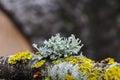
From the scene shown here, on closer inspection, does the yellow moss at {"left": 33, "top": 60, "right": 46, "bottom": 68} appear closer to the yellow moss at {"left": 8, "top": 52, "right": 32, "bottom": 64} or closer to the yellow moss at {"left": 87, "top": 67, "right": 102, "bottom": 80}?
the yellow moss at {"left": 8, "top": 52, "right": 32, "bottom": 64}

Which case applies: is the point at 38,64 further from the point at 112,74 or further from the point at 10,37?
the point at 10,37

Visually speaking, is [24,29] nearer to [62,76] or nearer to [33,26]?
[33,26]

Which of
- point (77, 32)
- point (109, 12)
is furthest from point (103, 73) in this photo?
point (109, 12)

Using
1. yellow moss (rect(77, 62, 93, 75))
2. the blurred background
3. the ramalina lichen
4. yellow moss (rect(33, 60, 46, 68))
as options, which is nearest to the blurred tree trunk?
the blurred background

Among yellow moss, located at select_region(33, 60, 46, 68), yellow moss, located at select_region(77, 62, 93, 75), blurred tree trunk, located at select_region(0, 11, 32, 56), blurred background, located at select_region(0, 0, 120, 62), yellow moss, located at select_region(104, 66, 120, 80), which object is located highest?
blurred background, located at select_region(0, 0, 120, 62)

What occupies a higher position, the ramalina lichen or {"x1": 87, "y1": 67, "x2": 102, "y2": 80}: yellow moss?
the ramalina lichen

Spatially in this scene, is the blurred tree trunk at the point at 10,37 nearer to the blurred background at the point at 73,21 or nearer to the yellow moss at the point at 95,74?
the blurred background at the point at 73,21

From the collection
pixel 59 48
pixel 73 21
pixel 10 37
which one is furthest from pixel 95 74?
pixel 73 21
